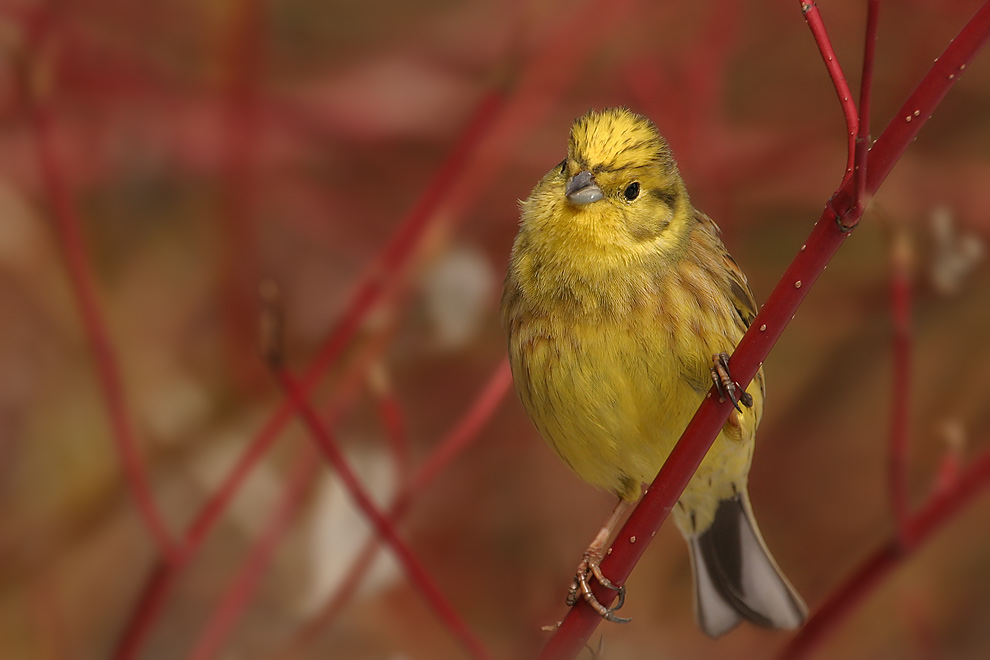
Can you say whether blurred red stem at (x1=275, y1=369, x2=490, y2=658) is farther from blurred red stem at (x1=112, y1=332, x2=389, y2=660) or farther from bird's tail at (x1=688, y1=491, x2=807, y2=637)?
bird's tail at (x1=688, y1=491, x2=807, y2=637)

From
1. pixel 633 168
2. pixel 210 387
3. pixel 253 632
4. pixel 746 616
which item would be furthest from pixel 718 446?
pixel 210 387

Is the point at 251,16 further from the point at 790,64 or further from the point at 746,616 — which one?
the point at 746,616

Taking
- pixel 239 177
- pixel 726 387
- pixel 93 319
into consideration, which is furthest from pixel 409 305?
pixel 726 387

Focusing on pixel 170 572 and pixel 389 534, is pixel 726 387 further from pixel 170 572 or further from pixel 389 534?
pixel 170 572

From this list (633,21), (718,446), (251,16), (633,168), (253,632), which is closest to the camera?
(633,168)

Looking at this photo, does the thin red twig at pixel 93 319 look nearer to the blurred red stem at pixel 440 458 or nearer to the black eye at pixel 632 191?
the blurred red stem at pixel 440 458

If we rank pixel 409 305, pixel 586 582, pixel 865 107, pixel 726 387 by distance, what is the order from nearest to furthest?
pixel 865 107 → pixel 726 387 → pixel 586 582 → pixel 409 305

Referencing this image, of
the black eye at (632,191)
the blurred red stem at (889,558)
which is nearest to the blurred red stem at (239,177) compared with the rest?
the black eye at (632,191)
